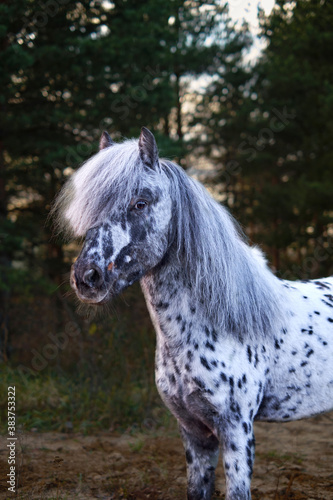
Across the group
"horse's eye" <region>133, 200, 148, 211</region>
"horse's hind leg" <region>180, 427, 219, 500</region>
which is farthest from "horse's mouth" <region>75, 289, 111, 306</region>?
"horse's hind leg" <region>180, 427, 219, 500</region>

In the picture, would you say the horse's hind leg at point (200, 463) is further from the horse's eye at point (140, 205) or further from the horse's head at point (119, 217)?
the horse's eye at point (140, 205)

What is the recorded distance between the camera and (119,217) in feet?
7.11

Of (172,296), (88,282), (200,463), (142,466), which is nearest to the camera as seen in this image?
(88,282)

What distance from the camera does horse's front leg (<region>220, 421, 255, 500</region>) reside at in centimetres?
222

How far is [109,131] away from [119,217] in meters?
6.63


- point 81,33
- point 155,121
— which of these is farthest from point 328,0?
point 81,33

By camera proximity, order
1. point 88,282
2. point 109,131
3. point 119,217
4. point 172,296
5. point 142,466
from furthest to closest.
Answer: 1. point 109,131
2. point 142,466
3. point 172,296
4. point 119,217
5. point 88,282

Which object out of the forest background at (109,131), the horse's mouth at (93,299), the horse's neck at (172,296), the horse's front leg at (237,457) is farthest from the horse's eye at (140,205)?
the horse's front leg at (237,457)

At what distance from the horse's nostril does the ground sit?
6.45ft

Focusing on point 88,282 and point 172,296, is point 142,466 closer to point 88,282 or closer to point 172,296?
point 172,296

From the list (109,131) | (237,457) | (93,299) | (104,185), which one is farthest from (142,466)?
(109,131)

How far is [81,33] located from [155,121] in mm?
2178

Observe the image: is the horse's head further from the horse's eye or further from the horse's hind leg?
the horse's hind leg

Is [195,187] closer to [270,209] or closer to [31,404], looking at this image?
[31,404]
